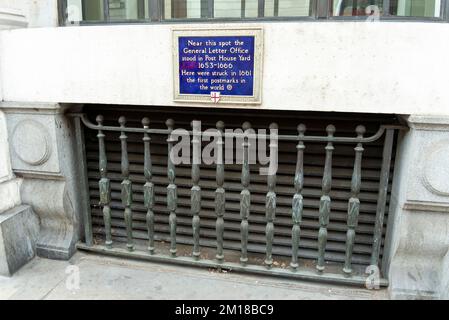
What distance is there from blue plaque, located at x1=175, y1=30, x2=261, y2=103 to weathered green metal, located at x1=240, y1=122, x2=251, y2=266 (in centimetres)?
31

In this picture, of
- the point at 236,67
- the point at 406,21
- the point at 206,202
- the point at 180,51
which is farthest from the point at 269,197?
the point at 406,21

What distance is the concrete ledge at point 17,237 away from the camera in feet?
10.2

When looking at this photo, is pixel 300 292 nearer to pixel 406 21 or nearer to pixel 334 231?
pixel 334 231

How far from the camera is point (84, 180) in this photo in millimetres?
3410

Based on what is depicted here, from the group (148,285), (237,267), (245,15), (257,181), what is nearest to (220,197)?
(257,181)

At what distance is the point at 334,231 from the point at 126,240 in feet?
6.30

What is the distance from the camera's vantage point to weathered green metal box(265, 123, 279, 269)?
2.91 m

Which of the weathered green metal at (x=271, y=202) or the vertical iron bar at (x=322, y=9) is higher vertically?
the vertical iron bar at (x=322, y=9)

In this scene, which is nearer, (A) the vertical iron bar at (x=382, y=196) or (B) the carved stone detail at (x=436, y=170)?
(B) the carved stone detail at (x=436, y=170)

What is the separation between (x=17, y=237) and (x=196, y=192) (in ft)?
5.29

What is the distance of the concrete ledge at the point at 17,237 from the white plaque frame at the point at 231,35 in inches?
68.6

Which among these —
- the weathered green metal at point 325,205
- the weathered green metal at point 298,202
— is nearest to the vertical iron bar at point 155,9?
the weathered green metal at point 298,202

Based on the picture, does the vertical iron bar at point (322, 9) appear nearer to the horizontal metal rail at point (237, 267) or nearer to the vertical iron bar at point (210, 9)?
the vertical iron bar at point (210, 9)

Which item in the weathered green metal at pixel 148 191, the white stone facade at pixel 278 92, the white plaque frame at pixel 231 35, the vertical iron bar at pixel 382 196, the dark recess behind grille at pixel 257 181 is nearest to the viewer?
the white stone facade at pixel 278 92
